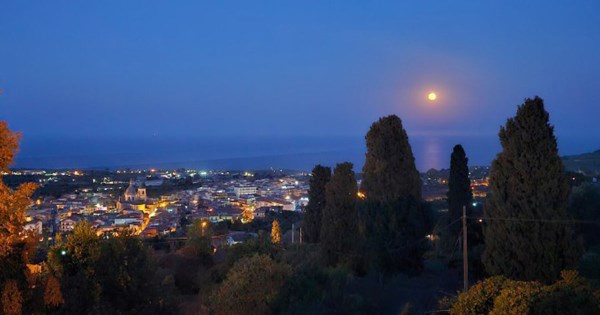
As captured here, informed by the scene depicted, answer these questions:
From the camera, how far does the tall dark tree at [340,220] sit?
14.2 meters

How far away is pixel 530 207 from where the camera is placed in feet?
31.2

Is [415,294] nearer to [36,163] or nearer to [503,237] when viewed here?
[503,237]

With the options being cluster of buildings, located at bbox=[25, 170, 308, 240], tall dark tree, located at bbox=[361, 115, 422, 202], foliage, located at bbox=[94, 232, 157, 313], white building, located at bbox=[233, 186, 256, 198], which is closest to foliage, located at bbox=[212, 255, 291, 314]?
foliage, located at bbox=[94, 232, 157, 313]

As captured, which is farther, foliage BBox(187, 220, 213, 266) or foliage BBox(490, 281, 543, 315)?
foliage BBox(187, 220, 213, 266)

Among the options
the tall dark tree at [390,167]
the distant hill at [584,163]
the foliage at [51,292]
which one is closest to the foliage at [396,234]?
the tall dark tree at [390,167]

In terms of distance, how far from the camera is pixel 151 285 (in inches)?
339

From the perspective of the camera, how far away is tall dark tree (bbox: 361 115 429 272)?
44.4ft

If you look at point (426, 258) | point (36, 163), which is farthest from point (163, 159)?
point (426, 258)

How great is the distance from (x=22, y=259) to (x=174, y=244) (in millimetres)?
18656

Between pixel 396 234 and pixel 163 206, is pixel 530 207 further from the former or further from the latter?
pixel 163 206

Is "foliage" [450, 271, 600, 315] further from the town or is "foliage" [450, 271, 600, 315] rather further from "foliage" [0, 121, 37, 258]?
the town

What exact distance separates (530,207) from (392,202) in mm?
4793

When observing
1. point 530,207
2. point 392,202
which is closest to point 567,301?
point 530,207

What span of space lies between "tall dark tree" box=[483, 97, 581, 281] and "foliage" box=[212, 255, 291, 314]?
13.3 feet
